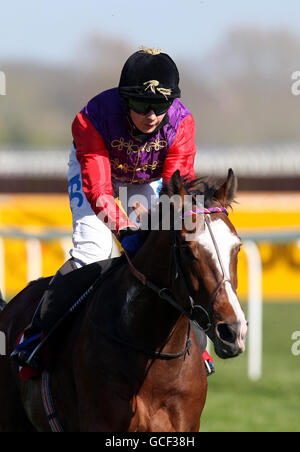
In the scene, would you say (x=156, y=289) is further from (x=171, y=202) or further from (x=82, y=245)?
(x=82, y=245)

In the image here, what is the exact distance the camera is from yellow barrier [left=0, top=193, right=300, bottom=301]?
13336mm

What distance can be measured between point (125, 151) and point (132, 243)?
599mm

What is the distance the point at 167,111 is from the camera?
4566 millimetres

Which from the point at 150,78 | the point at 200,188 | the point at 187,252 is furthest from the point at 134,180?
the point at 187,252

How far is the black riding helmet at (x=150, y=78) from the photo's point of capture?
431 centimetres

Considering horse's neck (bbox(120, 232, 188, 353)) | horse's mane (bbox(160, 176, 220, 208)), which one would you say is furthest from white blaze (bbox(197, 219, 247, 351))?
horse's neck (bbox(120, 232, 188, 353))

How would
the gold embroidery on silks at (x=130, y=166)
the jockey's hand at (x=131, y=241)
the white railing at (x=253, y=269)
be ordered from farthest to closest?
the white railing at (x=253, y=269) → the gold embroidery on silks at (x=130, y=166) → the jockey's hand at (x=131, y=241)

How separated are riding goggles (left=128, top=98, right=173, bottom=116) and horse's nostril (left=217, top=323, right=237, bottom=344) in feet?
4.10

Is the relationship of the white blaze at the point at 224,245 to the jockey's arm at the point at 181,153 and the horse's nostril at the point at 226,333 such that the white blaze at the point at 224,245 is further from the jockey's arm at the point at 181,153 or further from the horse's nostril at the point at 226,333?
the jockey's arm at the point at 181,153

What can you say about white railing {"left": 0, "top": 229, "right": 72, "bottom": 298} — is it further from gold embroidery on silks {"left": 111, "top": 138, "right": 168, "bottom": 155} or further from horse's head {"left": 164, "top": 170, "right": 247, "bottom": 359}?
horse's head {"left": 164, "top": 170, "right": 247, "bottom": 359}

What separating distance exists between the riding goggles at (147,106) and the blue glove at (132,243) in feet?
1.99

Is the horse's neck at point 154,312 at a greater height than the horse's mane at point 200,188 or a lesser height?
lesser

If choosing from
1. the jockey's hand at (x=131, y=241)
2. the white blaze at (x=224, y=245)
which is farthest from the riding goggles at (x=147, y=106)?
the white blaze at (x=224, y=245)

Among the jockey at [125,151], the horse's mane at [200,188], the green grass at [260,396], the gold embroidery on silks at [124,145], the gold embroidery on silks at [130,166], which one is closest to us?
the horse's mane at [200,188]
